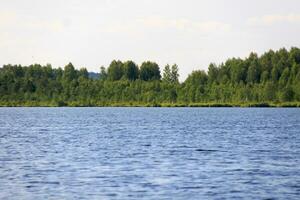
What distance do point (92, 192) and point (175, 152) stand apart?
23292 millimetres

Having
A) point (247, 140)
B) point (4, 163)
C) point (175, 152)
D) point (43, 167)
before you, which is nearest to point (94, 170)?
point (43, 167)

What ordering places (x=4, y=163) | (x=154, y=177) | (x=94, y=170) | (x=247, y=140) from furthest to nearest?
(x=247, y=140)
(x=4, y=163)
(x=94, y=170)
(x=154, y=177)

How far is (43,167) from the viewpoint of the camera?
47.5 meters

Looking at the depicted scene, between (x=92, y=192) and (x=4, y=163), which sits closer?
(x=92, y=192)

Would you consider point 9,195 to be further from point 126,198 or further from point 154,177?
point 154,177

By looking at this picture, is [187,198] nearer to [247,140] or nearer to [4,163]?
[4,163]

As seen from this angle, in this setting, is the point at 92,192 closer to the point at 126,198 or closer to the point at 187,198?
the point at 126,198

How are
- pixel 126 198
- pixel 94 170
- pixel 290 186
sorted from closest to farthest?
1. pixel 126 198
2. pixel 290 186
3. pixel 94 170

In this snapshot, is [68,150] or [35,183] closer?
[35,183]

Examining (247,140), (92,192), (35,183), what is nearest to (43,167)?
(35,183)

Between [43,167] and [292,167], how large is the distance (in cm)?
1674

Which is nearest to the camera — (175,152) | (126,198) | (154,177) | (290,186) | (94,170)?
(126,198)

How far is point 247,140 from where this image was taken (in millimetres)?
76312

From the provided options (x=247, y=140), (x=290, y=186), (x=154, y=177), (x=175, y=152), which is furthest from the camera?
(x=247, y=140)
